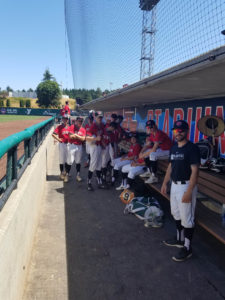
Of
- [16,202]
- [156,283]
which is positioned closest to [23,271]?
[16,202]

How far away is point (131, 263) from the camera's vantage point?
293 cm

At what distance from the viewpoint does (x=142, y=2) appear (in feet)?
19.4

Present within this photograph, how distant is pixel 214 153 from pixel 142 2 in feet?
13.9

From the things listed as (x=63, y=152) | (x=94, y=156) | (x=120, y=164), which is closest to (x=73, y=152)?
(x=63, y=152)

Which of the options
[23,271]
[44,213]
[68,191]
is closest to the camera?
[23,271]

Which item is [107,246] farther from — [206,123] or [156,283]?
[206,123]

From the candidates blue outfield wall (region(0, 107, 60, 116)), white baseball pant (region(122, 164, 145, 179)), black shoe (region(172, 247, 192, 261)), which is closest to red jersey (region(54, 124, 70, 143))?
white baseball pant (region(122, 164, 145, 179))

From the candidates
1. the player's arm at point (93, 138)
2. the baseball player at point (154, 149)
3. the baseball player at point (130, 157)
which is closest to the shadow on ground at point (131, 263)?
the baseball player at point (154, 149)

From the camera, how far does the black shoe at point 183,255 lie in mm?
3013

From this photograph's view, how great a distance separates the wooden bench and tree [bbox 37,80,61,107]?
63113 millimetres

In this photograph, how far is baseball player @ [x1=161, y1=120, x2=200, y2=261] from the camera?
2.88 metres

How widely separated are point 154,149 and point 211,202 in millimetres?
1552

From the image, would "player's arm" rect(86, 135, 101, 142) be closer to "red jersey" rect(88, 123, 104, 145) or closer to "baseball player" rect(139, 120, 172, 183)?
"red jersey" rect(88, 123, 104, 145)

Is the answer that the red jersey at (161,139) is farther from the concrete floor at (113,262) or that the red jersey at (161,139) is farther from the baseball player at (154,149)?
the concrete floor at (113,262)
